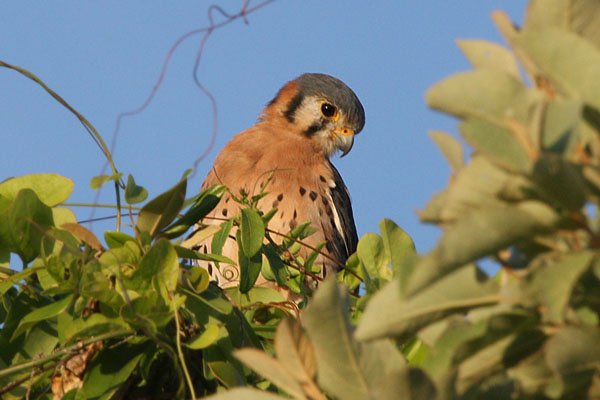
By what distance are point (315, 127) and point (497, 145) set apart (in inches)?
248

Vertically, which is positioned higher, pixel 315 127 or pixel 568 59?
pixel 568 59

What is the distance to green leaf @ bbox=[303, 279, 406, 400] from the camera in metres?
0.82

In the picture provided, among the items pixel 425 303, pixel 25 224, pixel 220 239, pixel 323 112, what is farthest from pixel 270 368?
pixel 323 112

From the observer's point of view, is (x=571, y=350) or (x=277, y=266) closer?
(x=571, y=350)

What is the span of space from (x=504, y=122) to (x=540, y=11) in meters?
0.16

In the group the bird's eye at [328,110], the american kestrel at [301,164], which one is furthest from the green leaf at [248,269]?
the bird's eye at [328,110]

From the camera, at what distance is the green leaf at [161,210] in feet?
4.76

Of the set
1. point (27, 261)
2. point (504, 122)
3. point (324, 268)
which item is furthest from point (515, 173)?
point (324, 268)

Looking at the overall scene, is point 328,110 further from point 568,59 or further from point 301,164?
point 568,59

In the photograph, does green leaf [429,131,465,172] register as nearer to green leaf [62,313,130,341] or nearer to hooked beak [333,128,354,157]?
green leaf [62,313,130,341]

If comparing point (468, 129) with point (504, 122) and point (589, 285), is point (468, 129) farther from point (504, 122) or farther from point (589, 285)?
point (589, 285)

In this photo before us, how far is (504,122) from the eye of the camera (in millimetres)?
720

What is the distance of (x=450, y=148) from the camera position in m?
0.79

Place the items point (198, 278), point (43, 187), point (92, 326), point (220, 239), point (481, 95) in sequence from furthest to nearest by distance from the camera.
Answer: point (220, 239) < point (43, 187) < point (198, 278) < point (92, 326) < point (481, 95)
